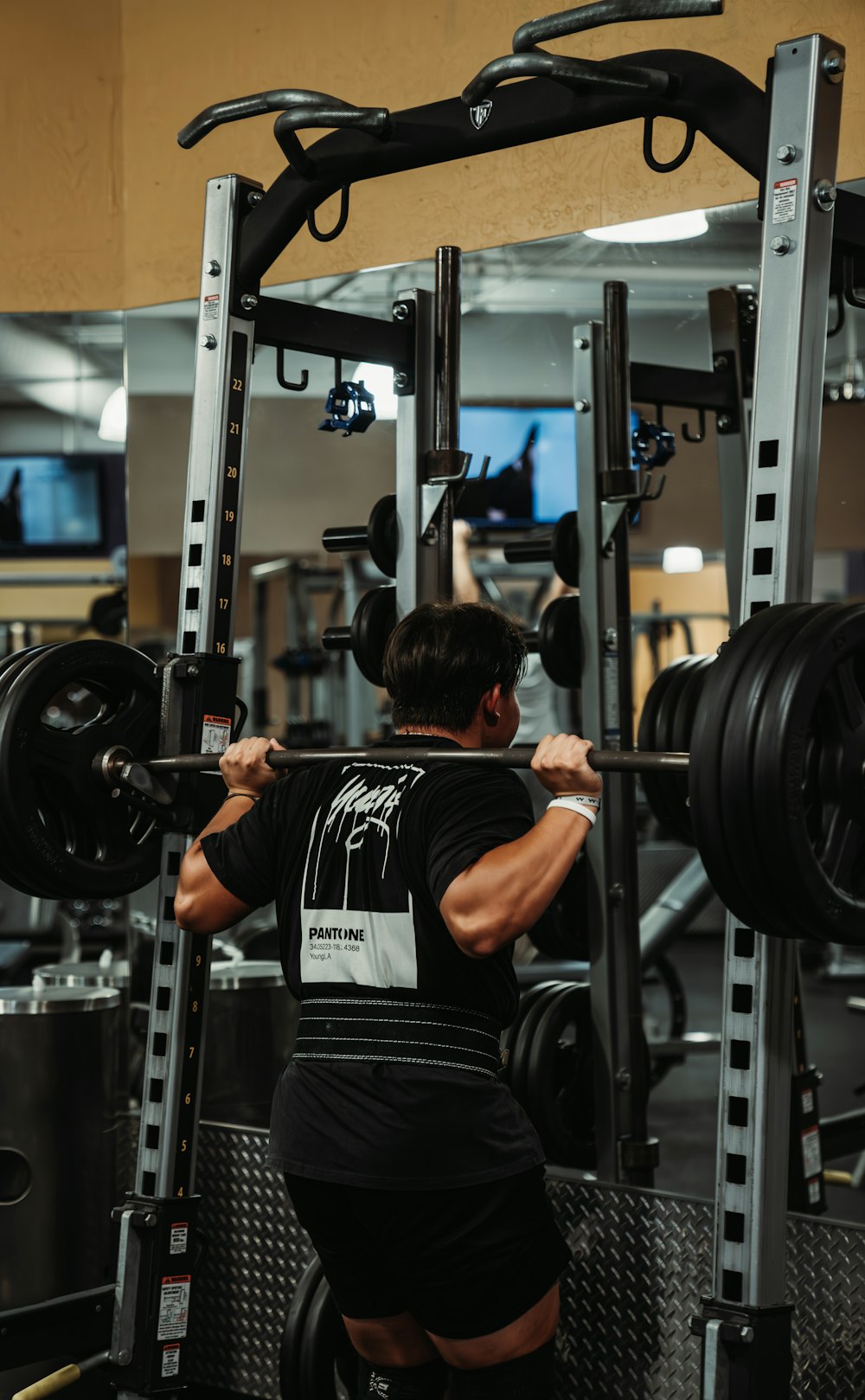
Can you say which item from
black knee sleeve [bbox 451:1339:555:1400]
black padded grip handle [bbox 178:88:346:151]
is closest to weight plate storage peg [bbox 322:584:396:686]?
black padded grip handle [bbox 178:88:346:151]

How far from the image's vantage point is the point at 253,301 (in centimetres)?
268

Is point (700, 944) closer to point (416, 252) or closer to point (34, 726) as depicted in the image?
point (416, 252)

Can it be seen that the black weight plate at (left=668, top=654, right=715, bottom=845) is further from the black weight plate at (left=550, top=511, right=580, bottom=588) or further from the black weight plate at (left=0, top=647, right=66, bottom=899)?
the black weight plate at (left=0, top=647, right=66, bottom=899)

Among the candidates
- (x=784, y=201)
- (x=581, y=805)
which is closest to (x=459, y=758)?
(x=581, y=805)

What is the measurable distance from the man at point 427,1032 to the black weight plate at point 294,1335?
0.44 metres

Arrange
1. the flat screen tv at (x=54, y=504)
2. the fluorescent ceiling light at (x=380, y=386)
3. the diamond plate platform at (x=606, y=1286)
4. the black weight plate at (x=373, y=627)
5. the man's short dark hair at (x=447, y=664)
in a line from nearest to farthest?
1. the man's short dark hair at (x=447, y=664)
2. the diamond plate platform at (x=606, y=1286)
3. the black weight plate at (x=373, y=627)
4. the fluorescent ceiling light at (x=380, y=386)
5. the flat screen tv at (x=54, y=504)

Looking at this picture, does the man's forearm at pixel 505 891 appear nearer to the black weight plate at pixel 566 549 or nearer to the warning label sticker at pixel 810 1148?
the black weight plate at pixel 566 549

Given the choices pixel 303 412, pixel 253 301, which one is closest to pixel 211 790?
pixel 253 301

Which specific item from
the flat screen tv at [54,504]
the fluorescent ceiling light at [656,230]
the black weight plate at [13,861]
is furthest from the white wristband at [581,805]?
the flat screen tv at [54,504]

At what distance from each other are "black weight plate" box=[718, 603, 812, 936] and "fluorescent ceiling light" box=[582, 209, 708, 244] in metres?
1.90

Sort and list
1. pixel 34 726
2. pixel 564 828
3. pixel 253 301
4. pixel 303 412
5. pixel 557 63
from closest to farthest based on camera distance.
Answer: pixel 564 828 → pixel 557 63 → pixel 34 726 → pixel 253 301 → pixel 303 412

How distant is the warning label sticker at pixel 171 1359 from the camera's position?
2539 mm

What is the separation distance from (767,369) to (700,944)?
318 inches

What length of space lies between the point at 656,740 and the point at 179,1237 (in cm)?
151
